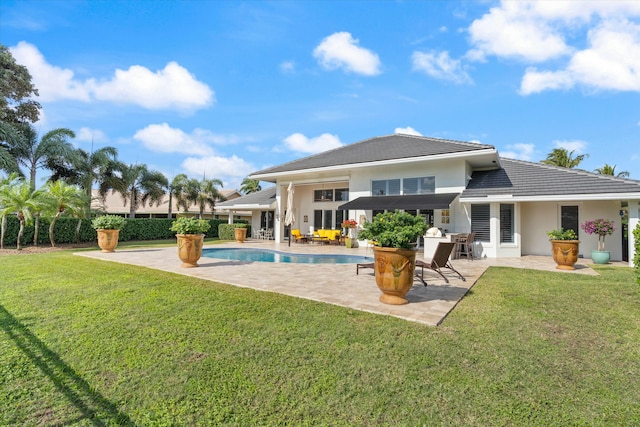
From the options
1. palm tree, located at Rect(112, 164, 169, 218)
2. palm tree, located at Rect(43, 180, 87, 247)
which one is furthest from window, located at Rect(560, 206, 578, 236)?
palm tree, located at Rect(112, 164, 169, 218)

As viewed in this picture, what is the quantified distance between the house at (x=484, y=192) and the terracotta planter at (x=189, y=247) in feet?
39.5

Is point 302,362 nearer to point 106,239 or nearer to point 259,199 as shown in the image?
point 106,239

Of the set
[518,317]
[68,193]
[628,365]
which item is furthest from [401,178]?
[68,193]

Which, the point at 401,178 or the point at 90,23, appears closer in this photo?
the point at 90,23

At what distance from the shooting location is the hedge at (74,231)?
71.4 feet

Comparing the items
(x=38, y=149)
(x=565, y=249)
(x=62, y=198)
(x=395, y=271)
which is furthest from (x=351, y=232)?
(x=38, y=149)

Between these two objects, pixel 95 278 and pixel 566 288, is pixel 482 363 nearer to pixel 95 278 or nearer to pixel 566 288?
pixel 566 288

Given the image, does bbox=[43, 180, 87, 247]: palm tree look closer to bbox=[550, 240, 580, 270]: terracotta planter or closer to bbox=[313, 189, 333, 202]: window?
bbox=[313, 189, 333, 202]: window

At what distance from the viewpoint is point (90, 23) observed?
15.5 meters

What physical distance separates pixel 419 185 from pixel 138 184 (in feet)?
119

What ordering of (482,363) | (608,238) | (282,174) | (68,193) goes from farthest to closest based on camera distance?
(282,174)
(68,193)
(608,238)
(482,363)

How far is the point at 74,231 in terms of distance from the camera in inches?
954

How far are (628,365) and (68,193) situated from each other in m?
26.9

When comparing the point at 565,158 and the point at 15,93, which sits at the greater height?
the point at 15,93
